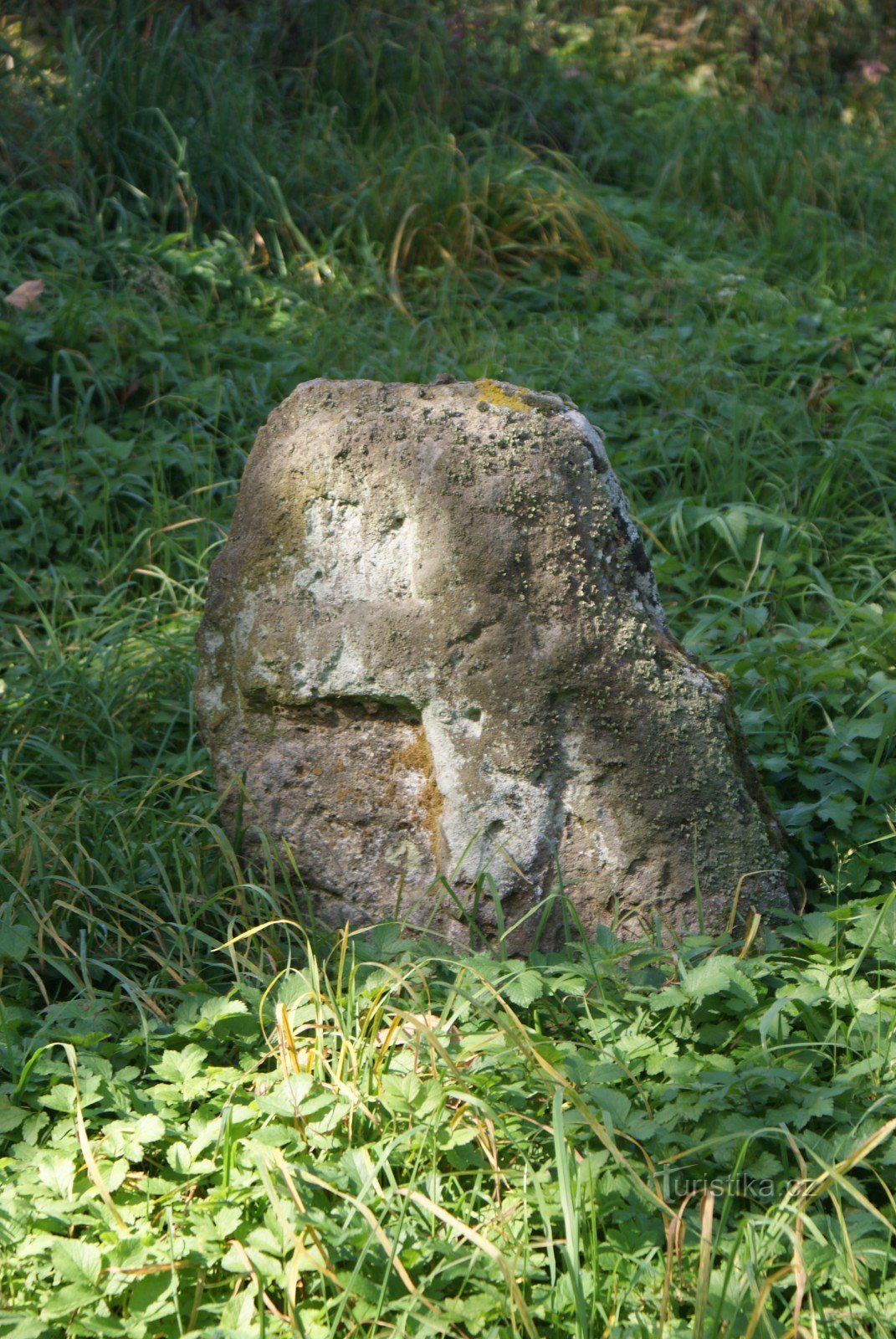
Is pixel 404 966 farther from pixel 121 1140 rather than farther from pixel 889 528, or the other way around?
pixel 889 528

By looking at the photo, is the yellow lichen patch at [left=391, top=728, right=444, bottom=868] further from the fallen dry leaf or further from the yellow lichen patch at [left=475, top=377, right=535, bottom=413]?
the fallen dry leaf

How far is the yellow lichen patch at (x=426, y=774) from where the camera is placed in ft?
8.02

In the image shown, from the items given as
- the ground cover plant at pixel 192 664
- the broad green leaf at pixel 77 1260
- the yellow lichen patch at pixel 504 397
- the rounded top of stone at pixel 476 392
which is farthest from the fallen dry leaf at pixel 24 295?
the broad green leaf at pixel 77 1260

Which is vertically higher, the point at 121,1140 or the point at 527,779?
the point at 527,779

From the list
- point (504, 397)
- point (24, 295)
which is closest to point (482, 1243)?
point (504, 397)

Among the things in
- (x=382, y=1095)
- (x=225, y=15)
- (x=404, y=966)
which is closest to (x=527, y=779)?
(x=404, y=966)

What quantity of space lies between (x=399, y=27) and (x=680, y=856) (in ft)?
18.4

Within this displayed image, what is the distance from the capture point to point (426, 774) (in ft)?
8.07

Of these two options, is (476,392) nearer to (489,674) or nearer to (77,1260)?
(489,674)

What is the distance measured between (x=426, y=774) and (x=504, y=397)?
74cm

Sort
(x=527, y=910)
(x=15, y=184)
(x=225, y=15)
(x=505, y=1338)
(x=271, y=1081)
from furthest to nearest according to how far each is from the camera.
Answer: (x=225, y=15) → (x=15, y=184) → (x=527, y=910) → (x=271, y=1081) → (x=505, y=1338)

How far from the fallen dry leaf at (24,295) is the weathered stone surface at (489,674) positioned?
2.47 meters

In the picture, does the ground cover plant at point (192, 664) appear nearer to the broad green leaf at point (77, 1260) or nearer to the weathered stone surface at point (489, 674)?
the broad green leaf at point (77, 1260)

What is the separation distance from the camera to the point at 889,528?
3857 millimetres
